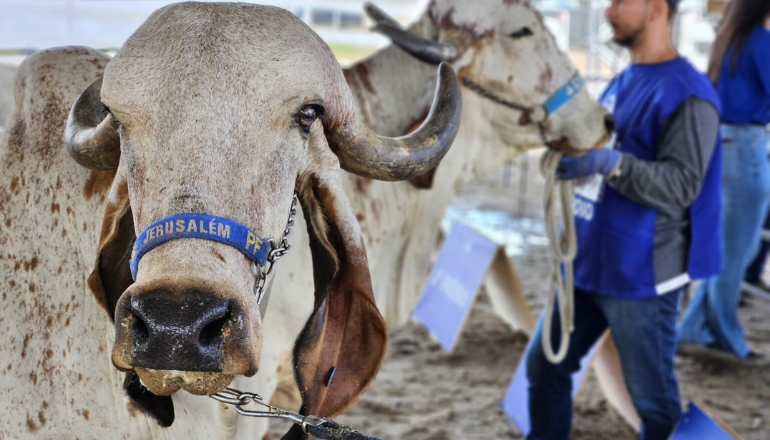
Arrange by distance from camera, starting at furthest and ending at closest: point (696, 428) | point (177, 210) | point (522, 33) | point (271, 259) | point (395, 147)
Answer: point (522, 33) < point (696, 428) < point (395, 147) < point (271, 259) < point (177, 210)

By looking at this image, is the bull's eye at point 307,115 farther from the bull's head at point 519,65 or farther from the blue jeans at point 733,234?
the blue jeans at point 733,234

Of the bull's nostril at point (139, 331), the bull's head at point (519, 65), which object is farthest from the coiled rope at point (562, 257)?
the bull's nostril at point (139, 331)

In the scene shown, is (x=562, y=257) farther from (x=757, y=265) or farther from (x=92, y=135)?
(x=757, y=265)

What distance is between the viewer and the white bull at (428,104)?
3.54 metres

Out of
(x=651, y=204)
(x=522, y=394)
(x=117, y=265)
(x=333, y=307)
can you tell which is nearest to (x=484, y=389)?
(x=522, y=394)

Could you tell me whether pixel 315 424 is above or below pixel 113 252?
below

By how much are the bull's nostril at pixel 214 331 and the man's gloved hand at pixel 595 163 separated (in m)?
2.08

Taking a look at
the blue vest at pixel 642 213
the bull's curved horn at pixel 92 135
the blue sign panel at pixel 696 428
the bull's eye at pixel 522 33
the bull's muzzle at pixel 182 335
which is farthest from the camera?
the bull's eye at pixel 522 33

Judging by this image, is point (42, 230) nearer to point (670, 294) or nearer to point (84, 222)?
point (84, 222)

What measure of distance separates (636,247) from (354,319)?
1.68 m

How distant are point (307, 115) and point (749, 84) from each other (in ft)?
14.9

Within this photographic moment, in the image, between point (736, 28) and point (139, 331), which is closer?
point (139, 331)

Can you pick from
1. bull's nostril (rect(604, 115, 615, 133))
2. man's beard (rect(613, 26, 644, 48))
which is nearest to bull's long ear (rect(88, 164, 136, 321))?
bull's nostril (rect(604, 115, 615, 133))

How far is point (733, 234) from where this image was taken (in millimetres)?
5652
